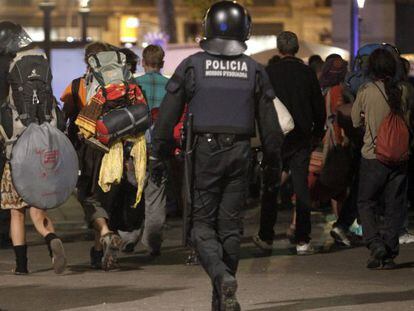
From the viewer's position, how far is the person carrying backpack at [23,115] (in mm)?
10914

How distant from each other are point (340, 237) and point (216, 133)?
4.64 meters

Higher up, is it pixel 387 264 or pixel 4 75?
pixel 4 75

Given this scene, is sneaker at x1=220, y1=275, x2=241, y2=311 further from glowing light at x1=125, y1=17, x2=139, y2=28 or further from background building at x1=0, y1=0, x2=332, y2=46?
glowing light at x1=125, y1=17, x2=139, y2=28

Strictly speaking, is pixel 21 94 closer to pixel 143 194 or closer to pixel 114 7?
pixel 143 194

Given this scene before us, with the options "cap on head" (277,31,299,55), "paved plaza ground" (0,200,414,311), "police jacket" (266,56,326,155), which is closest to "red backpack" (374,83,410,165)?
"paved plaza ground" (0,200,414,311)

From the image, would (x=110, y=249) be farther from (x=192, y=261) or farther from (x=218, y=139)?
(x=218, y=139)

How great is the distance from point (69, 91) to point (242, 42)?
11.0 ft

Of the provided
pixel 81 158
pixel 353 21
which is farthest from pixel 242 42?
pixel 353 21

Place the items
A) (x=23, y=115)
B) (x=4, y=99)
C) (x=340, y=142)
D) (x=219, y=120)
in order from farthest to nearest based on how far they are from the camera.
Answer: (x=340, y=142) < (x=4, y=99) < (x=23, y=115) < (x=219, y=120)

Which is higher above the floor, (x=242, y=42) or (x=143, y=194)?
(x=242, y=42)

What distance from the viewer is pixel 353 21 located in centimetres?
2459

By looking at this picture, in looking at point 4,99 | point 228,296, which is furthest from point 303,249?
point 228,296

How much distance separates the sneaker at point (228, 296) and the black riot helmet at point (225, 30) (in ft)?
4.67

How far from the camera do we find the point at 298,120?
12.2 metres
